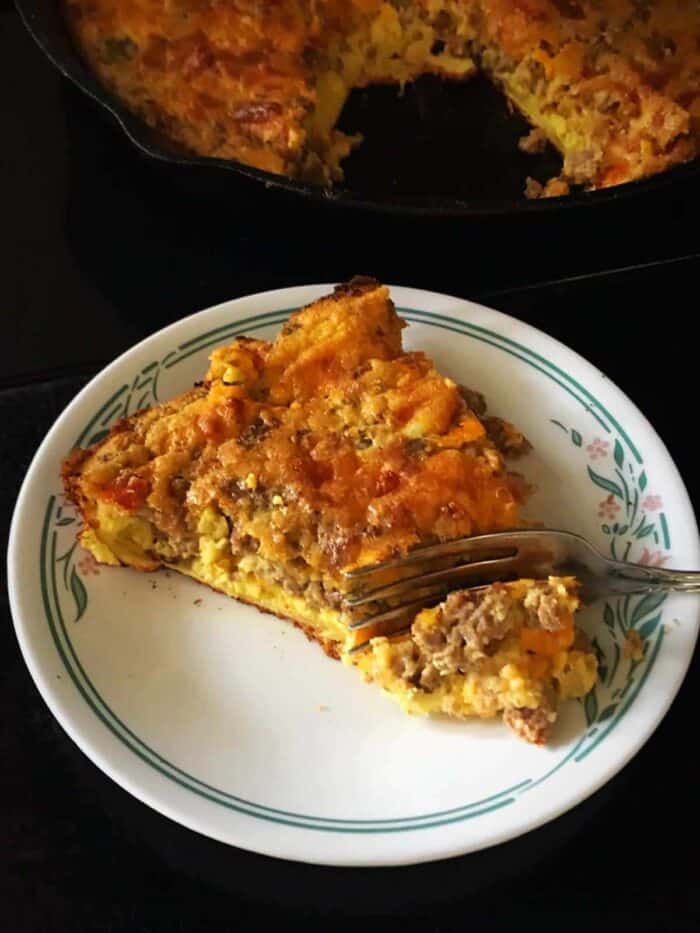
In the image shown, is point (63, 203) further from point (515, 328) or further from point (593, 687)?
point (593, 687)

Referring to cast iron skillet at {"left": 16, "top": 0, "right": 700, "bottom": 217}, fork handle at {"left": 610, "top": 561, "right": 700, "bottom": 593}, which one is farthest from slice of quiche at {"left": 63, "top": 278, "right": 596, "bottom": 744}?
cast iron skillet at {"left": 16, "top": 0, "right": 700, "bottom": 217}

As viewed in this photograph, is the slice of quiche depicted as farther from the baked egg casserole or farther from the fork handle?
the baked egg casserole

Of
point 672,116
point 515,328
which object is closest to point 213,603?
point 515,328

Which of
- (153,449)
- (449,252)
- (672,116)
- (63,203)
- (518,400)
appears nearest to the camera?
(153,449)

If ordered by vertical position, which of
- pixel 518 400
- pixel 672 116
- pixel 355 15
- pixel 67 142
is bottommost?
pixel 518 400

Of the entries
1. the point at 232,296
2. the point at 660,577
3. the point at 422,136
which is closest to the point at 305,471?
the point at 660,577

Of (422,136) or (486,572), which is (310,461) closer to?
(486,572)
